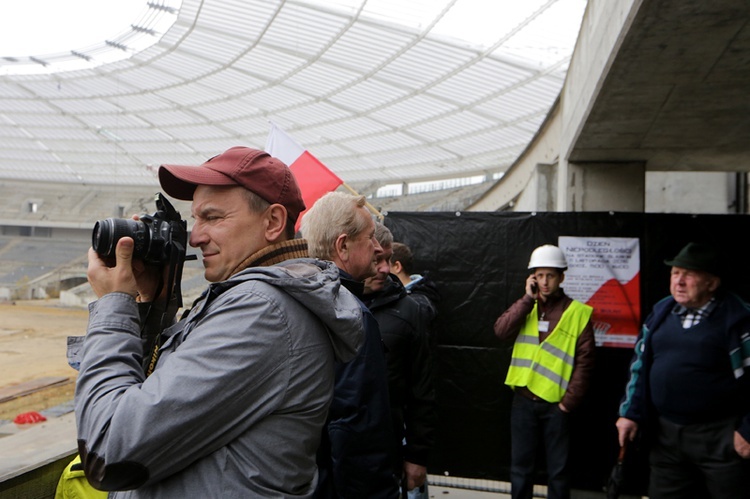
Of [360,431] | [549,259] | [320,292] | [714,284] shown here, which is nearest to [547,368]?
[549,259]

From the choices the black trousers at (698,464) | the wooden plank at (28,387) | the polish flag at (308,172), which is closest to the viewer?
the black trousers at (698,464)

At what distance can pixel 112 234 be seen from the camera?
1596mm

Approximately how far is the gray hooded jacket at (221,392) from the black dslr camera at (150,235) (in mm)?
153

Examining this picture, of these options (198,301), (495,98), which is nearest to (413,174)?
(495,98)

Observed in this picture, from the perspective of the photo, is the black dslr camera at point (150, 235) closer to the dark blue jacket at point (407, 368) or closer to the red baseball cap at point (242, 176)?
the red baseball cap at point (242, 176)

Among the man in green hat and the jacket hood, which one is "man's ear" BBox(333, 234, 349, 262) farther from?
the man in green hat

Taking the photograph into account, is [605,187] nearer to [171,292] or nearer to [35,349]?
[171,292]

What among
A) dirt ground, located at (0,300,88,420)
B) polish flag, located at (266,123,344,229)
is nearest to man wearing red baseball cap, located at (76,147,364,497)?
polish flag, located at (266,123,344,229)

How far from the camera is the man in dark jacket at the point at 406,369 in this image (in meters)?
3.31

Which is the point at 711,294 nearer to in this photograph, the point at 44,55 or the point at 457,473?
the point at 457,473

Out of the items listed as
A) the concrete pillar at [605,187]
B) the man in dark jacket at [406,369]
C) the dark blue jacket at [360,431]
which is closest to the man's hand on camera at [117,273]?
the dark blue jacket at [360,431]

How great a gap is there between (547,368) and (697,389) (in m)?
1.17

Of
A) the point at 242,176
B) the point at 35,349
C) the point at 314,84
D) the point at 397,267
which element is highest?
the point at 314,84

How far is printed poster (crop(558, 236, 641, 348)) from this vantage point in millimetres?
5262
